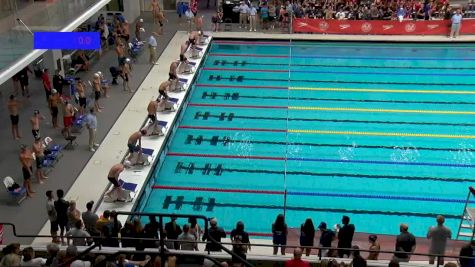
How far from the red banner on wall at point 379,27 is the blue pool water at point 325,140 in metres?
0.82

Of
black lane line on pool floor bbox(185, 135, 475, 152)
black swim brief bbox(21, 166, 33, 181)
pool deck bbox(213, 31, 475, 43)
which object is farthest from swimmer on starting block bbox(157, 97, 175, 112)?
pool deck bbox(213, 31, 475, 43)

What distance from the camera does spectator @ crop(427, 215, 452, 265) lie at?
7.57 metres

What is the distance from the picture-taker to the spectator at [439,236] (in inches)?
298

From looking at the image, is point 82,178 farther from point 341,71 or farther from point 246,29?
point 246,29

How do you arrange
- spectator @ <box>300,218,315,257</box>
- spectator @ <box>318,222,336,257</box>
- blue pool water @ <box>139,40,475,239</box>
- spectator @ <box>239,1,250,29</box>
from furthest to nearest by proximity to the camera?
1. spectator @ <box>239,1,250,29</box>
2. blue pool water @ <box>139,40,475,239</box>
3. spectator @ <box>300,218,315,257</box>
4. spectator @ <box>318,222,336,257</box>

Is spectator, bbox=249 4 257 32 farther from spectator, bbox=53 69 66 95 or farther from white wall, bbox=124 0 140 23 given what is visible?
spectator, bbox=53 69 66 95

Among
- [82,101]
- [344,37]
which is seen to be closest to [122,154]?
[82,101]

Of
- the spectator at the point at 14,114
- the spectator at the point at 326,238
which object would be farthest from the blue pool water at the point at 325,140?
the spectator at the point at 14,114

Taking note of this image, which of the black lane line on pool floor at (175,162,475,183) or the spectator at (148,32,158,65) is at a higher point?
the spectator at (148,32,158,65)

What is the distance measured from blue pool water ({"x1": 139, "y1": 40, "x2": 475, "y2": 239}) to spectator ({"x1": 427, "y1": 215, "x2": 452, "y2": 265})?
2.25 m

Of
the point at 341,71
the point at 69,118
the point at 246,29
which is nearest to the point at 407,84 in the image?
the point at 341,71

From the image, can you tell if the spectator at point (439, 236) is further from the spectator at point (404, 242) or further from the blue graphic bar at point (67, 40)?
the blue graphic bar at point (67, 40)

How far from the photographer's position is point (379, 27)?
64.5ft

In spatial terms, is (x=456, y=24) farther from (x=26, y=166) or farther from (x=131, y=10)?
(x=26, y=166)
